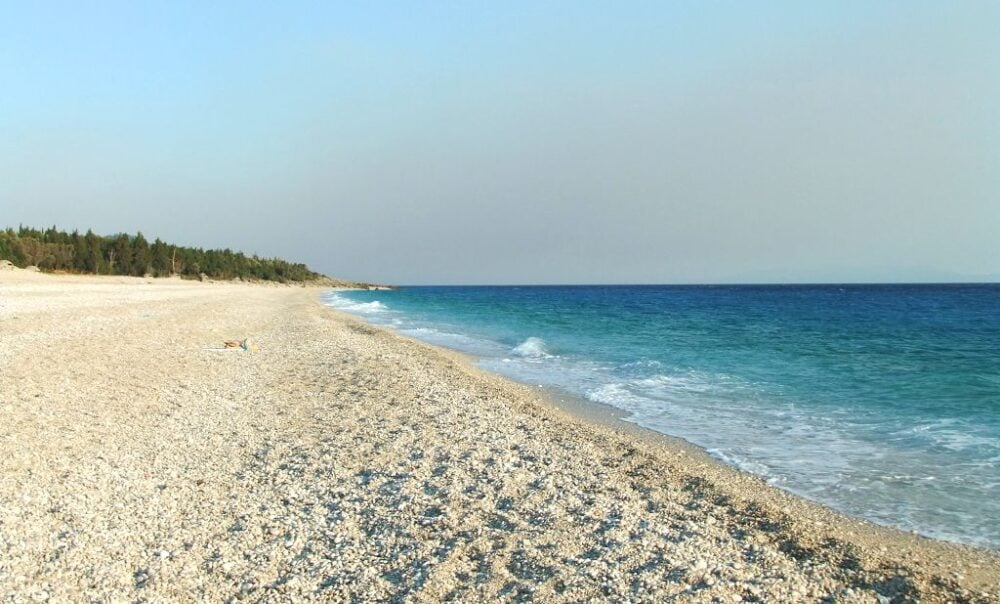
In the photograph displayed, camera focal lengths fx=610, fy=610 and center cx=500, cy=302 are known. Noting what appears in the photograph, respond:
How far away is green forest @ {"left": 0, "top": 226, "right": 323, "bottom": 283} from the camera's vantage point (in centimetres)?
6231

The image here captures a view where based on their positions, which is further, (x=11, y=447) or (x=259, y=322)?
(x=259, y=322)

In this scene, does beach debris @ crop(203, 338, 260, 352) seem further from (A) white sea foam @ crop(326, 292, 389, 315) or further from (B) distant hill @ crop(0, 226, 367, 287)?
(B) distant hill @ crop(0, 226, 367, 287)

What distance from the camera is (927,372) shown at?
66.0 feet

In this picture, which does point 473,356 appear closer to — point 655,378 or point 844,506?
point 655,378

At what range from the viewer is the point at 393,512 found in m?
6.63

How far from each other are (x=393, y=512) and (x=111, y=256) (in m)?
83.4

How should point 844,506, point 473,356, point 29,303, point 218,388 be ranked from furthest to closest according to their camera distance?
1. point 29,303
2. point 473,356
3. point 218,388
4. point 844,506

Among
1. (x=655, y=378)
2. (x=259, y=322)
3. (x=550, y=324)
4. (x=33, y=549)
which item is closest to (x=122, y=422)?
(x=33, y=549)

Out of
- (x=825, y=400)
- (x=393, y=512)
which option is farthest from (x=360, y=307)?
(x=393, y=512)

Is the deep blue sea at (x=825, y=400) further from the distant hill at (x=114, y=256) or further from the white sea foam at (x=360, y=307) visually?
the distant hill at (x=114, y=256)

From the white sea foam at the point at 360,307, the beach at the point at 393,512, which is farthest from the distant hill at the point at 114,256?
the beach at the point at 393,512

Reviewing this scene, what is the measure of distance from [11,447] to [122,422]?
1.76 meters

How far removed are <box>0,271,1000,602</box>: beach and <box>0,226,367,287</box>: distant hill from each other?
205ft

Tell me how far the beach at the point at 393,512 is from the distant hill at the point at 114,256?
62.4 meters
